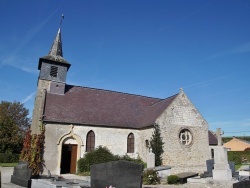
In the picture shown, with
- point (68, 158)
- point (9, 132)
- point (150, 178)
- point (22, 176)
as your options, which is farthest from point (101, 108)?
point (9, 132)

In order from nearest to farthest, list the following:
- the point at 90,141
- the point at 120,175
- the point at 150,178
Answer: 1. the point at 120,175
2. the point at 150,178
3. the point at 90,141

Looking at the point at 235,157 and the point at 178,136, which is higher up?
the point at 178,136

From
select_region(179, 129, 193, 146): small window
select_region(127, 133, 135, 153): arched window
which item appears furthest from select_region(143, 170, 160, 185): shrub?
select_region(179, 129, 193, 146): small window

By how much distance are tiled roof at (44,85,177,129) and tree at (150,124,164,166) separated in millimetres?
998

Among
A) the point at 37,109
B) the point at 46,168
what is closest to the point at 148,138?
the point at 46,168

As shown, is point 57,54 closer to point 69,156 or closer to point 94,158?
point 69,156

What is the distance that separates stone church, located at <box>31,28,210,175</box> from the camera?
775 inches

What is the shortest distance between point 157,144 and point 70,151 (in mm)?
7759

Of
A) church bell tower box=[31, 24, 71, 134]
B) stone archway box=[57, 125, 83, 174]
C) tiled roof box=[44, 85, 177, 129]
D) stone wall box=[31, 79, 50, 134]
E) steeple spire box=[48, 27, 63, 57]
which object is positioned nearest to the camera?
stone archway box=[57, 125, 83, 174]

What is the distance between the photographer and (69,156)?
20.0m

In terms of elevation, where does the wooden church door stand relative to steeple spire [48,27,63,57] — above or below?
below

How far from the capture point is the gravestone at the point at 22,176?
1169 centimetres

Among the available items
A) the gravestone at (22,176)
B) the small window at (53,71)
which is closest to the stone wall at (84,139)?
the gravestone at (22,176)

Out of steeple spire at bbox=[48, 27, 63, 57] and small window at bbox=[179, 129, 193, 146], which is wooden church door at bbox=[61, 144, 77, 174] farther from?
steeple spire at bbox=[48, 27, 63, 57]
